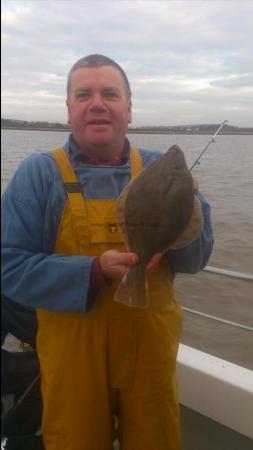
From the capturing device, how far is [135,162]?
2.18 m

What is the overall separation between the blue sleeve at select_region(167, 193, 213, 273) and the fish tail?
306mm

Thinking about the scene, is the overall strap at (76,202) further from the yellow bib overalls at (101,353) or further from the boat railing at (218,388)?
the boat railing at (218,388)

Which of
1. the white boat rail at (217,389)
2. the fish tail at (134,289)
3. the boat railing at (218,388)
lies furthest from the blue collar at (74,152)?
the white boat rail at (217,389)

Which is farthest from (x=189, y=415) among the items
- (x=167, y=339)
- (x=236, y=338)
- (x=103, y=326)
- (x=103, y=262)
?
(x=236, y=338)

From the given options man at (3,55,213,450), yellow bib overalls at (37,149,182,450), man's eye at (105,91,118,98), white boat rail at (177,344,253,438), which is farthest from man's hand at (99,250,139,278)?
white boat rail at (177,344,253,438)

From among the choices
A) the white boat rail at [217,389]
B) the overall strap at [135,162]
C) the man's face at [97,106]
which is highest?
the man's face at [97,106]

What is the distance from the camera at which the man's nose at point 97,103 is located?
79.1 inches

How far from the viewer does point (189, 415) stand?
3.30m

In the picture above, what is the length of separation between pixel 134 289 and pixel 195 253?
16.2 inches

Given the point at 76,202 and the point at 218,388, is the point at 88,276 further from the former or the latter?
the point at 218,388

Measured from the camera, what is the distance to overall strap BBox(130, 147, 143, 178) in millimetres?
2146

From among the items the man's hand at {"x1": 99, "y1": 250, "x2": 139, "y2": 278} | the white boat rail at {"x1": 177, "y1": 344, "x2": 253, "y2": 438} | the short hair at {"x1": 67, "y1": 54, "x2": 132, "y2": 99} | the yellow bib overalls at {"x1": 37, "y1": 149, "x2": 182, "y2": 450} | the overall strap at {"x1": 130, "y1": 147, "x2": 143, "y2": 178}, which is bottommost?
the white boat rail at {"x1": 177, "y1": 344, "x2": 253, "y2": 438}

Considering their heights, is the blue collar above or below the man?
above

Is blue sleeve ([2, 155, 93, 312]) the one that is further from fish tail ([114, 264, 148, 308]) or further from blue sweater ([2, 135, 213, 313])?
fish tail ([114, 264, 148, 308])
